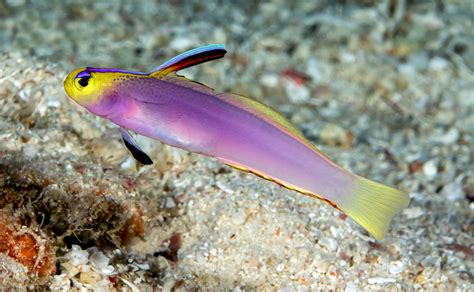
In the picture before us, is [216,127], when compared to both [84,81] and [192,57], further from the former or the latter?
[84,81]

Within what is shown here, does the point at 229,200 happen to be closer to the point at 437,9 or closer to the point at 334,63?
the point at 334,63

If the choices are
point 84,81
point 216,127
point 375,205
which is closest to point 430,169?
point 375,205

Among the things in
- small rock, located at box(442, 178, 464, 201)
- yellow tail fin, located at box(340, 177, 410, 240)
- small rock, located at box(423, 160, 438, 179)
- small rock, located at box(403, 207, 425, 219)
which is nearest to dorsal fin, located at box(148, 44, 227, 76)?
yellow tail fin, located at box(340, 177, 410, 240)

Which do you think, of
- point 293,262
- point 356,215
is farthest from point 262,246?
point 356,215

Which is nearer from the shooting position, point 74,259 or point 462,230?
point 74,259

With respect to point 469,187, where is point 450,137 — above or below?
below

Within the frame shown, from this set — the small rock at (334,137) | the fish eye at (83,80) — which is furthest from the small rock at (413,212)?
the fish eye at (83,80)
